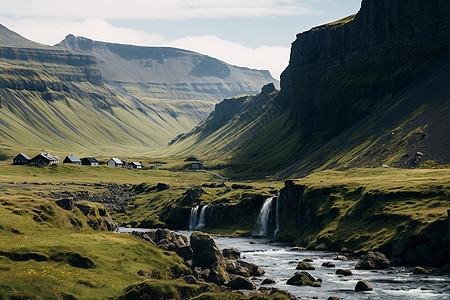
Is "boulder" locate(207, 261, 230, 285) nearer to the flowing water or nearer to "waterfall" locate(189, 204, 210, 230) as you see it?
the flowing water

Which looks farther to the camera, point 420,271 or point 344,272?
point 344,272

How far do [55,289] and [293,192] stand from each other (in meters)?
104

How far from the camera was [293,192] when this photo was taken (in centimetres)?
15512

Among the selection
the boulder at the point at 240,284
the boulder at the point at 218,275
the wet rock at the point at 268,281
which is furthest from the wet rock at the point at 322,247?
the boulder at the point at 240,284

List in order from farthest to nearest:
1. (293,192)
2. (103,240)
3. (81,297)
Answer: (293,192) → (103,240) → (81,297)

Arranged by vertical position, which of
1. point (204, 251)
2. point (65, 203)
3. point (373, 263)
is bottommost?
point (373, 263)

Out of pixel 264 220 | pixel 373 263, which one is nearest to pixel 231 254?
pixel 373 263

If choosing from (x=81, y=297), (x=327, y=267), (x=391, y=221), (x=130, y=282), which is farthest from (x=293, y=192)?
(x=81, y=297)

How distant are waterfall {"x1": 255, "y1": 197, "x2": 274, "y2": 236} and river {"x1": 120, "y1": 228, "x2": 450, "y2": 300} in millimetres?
45529

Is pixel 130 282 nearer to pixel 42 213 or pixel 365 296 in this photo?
pixel 365 296

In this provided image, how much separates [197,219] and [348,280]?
4144 inches

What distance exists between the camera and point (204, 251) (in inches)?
3460

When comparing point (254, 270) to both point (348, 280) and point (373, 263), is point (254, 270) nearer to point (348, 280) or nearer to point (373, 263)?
point (348, 280)

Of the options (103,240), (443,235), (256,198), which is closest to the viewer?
(103,240)
